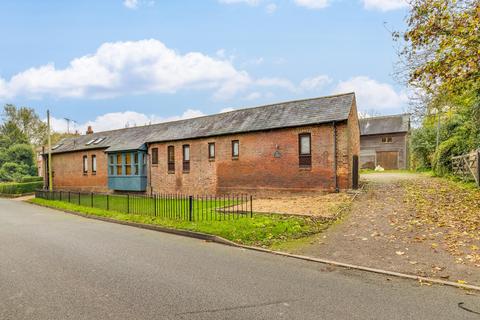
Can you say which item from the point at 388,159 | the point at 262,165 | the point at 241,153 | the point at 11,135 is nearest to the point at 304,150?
the point at 262,165

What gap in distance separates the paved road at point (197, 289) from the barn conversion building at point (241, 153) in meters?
10.2

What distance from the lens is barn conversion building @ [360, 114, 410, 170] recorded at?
4047 centimetres

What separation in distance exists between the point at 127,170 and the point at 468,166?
78.0ft

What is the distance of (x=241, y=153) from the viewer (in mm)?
19969

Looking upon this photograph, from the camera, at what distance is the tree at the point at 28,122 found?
205ft

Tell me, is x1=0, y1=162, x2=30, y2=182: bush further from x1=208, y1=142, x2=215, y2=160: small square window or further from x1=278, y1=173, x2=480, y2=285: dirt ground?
x1=278, y1=173, x2=480, y2=285: dirt ground

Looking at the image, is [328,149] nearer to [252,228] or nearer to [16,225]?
[252,228]

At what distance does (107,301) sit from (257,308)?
2379mm

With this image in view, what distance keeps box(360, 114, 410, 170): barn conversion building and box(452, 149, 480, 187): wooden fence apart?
20653 millimetres

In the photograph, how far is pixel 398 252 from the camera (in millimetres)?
7305

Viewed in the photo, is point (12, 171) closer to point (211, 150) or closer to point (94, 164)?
point (94, 164)

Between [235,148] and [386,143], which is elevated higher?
[386,143]

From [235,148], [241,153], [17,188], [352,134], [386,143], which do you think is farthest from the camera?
[386,143]

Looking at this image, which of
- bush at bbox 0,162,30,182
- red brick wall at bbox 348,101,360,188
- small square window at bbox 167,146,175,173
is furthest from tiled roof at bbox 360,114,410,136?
bush at bbox 0,162,30,182
